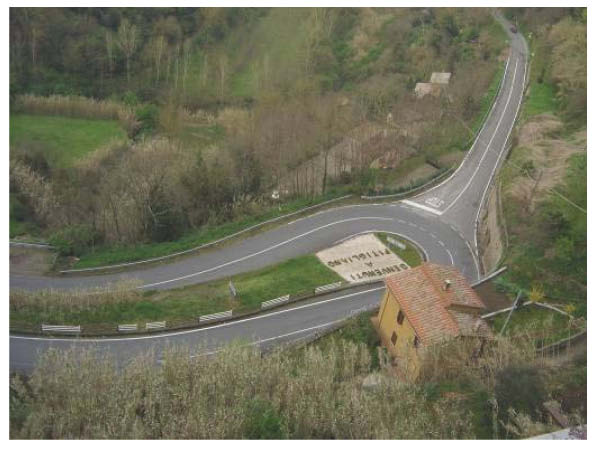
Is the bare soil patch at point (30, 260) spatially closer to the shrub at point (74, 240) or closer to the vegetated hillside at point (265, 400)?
the shrub at point (74, 240)

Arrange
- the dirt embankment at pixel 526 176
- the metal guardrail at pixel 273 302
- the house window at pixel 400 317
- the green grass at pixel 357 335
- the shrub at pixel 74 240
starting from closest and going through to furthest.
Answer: the house window at pixel 400 317, the green grass at pixel 357 335, the metal guardrail at pixel 273 302, the shrub at pixel 74 240, the dirt embankment at pixel 526 176

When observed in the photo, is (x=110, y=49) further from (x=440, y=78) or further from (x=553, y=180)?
(x=553, y=180)

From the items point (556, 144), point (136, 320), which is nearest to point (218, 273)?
point (136, 320)

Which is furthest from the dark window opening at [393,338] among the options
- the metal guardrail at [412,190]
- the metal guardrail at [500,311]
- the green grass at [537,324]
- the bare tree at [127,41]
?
the bare tree at [127,41]

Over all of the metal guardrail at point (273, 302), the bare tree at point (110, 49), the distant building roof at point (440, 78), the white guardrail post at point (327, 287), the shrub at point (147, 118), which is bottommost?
the metal guardrail at point (273, 302)

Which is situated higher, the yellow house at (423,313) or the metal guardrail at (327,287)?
the yellow house at (423,313)

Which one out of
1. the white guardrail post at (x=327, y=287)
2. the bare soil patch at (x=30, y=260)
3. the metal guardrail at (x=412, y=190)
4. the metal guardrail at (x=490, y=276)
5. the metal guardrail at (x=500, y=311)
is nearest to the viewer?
the metal guardrail at (x=500, y=311)

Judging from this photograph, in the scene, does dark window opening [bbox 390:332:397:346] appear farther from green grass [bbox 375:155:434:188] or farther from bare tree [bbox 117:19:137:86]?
bare tree [bbox 117:19:137:86]
